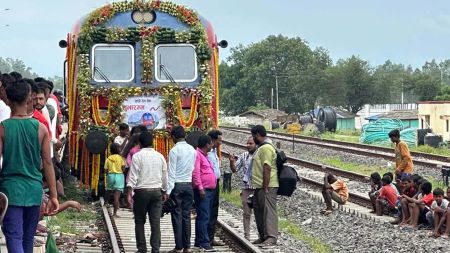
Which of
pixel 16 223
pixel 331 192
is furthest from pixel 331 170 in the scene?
pixel 16 223

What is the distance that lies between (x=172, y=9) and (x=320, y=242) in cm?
547

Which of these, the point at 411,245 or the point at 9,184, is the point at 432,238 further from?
the point at 9,184

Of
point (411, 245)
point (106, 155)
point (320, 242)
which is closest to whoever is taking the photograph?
point (411, 245)

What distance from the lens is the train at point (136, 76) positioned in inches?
637

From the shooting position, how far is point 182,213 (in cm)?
1176

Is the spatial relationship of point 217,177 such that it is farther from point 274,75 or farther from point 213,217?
point 274,75

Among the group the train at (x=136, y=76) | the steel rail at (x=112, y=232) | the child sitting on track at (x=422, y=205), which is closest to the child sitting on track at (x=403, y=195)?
the child sitting on track at (x=422, y=205)

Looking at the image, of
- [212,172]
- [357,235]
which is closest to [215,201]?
[212,172]

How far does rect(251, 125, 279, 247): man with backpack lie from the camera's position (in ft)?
40.5

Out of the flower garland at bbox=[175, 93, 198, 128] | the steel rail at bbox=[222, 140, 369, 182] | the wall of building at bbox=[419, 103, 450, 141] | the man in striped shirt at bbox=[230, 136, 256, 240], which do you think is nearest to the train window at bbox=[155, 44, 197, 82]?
the flower garland at bbox=[175, 93, 198, 128]

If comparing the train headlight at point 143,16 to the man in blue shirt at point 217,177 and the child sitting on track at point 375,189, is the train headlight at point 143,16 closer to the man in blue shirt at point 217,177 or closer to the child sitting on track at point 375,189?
the man in blue shirt at point 217,177

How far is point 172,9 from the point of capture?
16.8 meters

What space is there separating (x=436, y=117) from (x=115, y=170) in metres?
31.7

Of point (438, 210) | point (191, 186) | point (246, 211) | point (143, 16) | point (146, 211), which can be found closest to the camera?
point (146, 211)
